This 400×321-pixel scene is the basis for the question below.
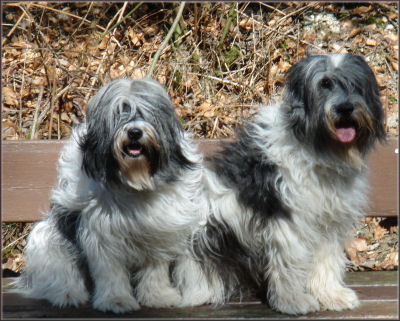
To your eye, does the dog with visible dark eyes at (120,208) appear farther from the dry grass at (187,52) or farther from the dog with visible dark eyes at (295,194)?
the dry grass at (187,52)

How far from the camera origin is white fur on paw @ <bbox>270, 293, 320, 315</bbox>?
10.9 feet

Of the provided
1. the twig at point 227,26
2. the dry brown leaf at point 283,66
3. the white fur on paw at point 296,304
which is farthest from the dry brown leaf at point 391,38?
the white fur on paw at point 296,304

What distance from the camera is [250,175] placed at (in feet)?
11.1

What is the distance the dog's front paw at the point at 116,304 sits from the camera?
3.30m

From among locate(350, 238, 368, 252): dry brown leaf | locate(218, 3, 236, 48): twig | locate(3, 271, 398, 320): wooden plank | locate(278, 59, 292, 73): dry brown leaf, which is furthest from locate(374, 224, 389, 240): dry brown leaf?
locate(218, 3, 236, 48): twig

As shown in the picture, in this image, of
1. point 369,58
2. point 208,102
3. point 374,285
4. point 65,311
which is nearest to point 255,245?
point 374,285

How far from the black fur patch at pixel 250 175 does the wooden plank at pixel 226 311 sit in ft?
1.67

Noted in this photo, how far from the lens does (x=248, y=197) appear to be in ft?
11.0

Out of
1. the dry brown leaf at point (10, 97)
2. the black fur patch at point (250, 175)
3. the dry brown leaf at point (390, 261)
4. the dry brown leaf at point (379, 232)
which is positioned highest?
the dry brown leaf at point (10, 97)

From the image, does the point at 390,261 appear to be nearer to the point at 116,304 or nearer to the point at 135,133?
the point at 116,304

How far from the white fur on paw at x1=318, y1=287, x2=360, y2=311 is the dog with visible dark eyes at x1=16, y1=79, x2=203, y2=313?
78 centimetres

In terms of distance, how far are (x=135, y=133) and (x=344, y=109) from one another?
3.25ft

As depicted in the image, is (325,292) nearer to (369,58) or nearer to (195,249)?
(195,249)

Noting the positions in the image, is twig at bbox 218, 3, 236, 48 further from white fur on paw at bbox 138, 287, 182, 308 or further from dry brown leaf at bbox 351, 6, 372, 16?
white fur on paw at bbox 138, 287, 182, 308
